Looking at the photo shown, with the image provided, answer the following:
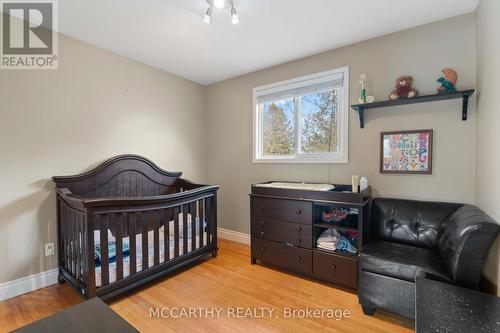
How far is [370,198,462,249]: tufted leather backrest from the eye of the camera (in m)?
1.86

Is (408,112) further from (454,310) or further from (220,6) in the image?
(220,6)

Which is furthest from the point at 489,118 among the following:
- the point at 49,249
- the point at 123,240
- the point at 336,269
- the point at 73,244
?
the point at 49,249

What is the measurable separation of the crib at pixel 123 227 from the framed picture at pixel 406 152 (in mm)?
1846

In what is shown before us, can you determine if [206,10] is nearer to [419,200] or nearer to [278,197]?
[278,197]

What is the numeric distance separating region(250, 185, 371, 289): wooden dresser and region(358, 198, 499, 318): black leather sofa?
188 mm

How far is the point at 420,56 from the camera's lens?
82.3 inches

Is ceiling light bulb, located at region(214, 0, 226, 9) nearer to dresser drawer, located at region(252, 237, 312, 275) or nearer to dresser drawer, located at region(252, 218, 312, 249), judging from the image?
dresser drawer, located at region(252, 218, 312, 249)

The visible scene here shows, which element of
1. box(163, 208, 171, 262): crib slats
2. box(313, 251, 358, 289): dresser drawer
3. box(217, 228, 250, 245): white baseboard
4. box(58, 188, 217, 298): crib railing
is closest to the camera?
box(58, 188, 217, 298): crib railing

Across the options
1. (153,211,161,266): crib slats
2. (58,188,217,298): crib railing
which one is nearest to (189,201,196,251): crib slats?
(58,188,217,298): crib railing

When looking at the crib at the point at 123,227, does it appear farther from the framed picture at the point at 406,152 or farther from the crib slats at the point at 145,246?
the framed picture at the point at 406,152

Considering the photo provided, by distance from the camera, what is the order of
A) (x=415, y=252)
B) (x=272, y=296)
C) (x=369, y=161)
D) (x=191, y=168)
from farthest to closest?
(x=191, y=168) → (x=369, y=161) → (x=272, y=296) → (x=415, y=252)

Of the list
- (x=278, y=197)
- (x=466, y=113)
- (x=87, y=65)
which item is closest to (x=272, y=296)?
(x=278, y=197)

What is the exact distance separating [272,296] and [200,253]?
972 mm

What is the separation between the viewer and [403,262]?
1616 mm
